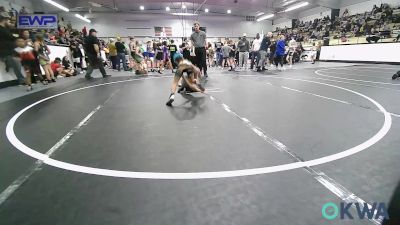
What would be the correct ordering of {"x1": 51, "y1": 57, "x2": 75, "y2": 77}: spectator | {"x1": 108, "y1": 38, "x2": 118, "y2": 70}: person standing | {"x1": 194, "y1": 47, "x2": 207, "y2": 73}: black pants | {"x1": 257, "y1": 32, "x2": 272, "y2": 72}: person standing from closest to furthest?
{"x1": 194, "y1": 47, "x2": 207, "y2": 73}: black pants
{"x1": 51, "y1": 57, "x2": 75, "y2": 77}: spectator
{"x1": 257, "y1": 32, "x2": 272, "y2": 72}: person standing
{"x1": 108, "y1": 38, "x2": 118, "y2": 70}: person standing

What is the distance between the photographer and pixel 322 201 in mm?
1656

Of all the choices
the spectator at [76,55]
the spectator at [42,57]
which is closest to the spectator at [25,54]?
the spectator at [42,57]

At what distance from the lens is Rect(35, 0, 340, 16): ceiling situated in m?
23.3

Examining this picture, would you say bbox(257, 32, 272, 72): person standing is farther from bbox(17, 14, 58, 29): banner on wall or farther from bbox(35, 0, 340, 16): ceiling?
bbox(35, 0, 340, 16): ceiling

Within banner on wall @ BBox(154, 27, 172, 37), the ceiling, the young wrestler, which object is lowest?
the young wrestler

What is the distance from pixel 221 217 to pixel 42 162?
1.90m

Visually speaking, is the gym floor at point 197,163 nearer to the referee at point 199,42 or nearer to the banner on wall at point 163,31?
the referee at point 199,42

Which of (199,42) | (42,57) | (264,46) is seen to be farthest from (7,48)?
(264,46)

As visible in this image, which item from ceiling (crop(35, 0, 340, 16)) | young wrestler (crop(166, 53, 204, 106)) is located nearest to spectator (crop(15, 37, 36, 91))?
young wrestler (crop(166, 53, 204, 106))

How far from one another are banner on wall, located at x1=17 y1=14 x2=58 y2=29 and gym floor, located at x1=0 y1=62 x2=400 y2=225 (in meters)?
6.37

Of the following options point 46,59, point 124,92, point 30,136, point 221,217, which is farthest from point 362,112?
point 46,59

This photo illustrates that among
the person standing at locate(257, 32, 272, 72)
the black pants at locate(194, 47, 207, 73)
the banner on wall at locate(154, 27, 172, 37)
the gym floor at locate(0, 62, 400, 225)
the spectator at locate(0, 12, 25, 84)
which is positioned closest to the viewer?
the gym floor at locate(0, 62, 400, 225)

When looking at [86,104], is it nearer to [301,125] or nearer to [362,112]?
[301,125]

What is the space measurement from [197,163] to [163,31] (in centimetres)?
3047
